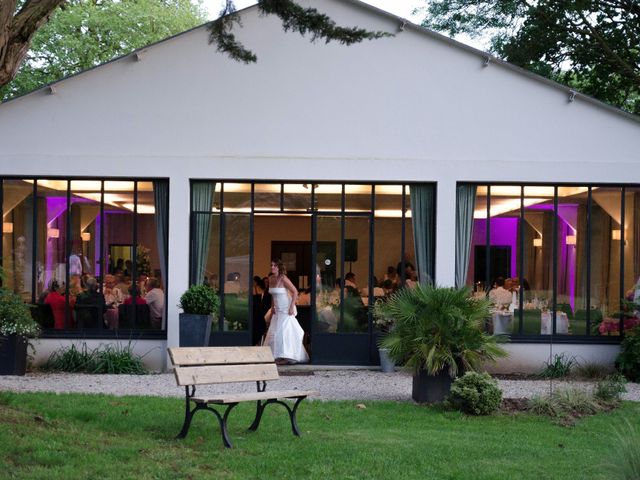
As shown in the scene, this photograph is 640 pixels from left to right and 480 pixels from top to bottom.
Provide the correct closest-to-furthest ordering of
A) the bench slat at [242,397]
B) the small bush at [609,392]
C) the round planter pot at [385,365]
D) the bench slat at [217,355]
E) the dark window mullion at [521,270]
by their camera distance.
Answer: the bench slat at [242,397] < the bench slat at [217,355] < the small bush at [609,392] < the round planter pot at [385,365] < the dark window mullion at [521,270]

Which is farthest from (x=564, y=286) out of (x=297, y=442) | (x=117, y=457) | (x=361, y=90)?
(x=117, y=457)

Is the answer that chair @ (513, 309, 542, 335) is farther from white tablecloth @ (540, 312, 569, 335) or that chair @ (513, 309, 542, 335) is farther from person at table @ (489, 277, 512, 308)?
person at table @ (489, 277, 512, 308)

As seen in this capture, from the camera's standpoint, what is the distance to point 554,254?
54.1 feet

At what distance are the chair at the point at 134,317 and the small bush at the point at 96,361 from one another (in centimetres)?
41

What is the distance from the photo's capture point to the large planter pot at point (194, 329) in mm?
15320

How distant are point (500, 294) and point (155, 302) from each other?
5637 millimetres

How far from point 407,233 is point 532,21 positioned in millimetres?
8570

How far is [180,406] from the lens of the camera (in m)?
11.7

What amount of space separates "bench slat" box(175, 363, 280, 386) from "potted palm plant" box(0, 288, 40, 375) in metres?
5.76

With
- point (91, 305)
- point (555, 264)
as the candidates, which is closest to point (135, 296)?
point (91, 305)

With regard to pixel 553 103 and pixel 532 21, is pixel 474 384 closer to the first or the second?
pixel 553 103

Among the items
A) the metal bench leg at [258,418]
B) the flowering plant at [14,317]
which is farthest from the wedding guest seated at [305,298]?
the metal bench leg at [258,418]

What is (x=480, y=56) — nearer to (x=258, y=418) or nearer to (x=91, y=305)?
(x=91, y=305)

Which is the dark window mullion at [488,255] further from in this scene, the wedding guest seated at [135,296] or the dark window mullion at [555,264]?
the wedding guest seated at [135,296]
